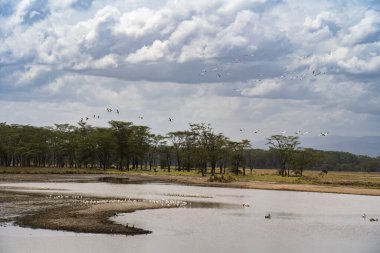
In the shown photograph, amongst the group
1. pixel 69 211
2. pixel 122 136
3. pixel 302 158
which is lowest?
pixel 69 211

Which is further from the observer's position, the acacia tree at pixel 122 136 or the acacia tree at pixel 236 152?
the acacia tree at pixel 122 136

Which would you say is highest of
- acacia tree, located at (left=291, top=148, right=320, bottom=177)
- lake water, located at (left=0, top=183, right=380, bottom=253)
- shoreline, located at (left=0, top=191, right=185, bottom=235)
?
acacia tree, located at (left=291, top=148, right=320, bottom=177)

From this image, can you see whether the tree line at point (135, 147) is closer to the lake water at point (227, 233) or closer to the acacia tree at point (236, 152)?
the acacia tree at point (236, 152)

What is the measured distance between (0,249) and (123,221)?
620 inches

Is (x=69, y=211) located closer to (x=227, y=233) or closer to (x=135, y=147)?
(x=227, y=233)

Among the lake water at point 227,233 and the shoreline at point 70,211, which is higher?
the shoreline at point 70,211

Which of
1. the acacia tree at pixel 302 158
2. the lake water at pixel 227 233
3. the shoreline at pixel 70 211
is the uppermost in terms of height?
the acacia tree at pixel 302 158

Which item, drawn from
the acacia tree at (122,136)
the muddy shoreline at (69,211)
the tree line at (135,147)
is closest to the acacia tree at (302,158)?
the tree line at (135,147)

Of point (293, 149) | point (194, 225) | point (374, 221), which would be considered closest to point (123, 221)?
point (194, 225)

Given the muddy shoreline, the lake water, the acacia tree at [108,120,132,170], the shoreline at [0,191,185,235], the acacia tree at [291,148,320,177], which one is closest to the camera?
the lake water

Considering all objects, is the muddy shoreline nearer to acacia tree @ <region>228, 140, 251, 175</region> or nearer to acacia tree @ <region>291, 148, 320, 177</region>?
acacia tree @ <region>228, 140, 251, 175</region>

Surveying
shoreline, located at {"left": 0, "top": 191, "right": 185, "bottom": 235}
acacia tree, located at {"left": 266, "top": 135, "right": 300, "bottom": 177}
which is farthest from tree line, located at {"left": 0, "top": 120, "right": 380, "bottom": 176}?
shoreline, located at {"left": 0, "top": 191, "right": 185, "bottom": 235}

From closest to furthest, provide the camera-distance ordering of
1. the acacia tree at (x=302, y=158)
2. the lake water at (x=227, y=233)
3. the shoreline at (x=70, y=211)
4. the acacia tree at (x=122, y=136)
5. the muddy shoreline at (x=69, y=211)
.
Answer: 1. the lake water at (x=227, y=233)
2. the shoreline at (x=70, y=211)
3. the muddy shoreline at (x=69, y=211)
4. the acacia tree at (x=302, y=158)
5. the acacia tree at (x=122, y=136)

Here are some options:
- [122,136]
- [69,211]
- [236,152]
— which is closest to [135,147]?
[122,136]
